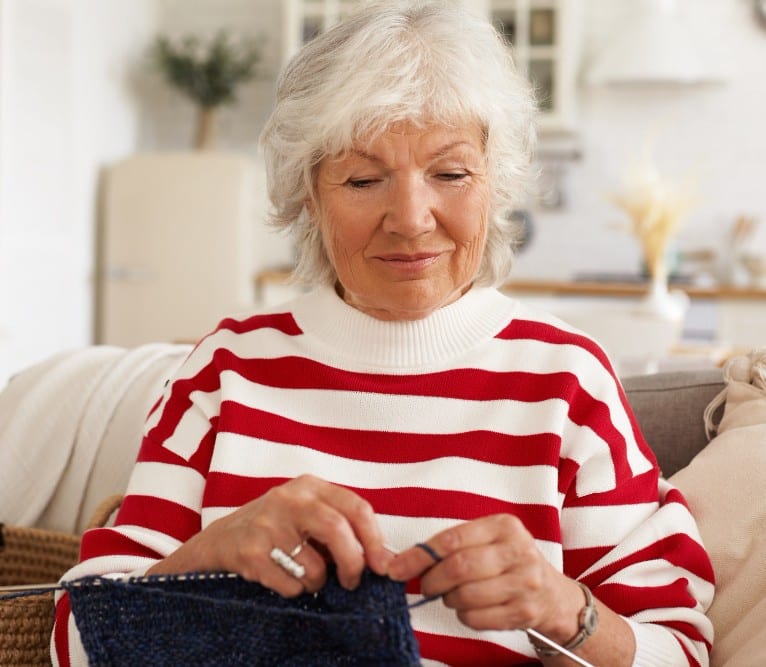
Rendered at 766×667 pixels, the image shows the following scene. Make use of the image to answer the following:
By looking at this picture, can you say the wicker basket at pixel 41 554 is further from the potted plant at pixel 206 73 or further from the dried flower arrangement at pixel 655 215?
the potted plant at pixel 206 73

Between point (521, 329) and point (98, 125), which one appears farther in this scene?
point (98, 125)

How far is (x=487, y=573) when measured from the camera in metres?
0.86

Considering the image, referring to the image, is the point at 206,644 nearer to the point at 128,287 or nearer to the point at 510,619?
the point at 510,619

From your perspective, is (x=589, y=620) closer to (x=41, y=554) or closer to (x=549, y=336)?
(x=549, y=336)

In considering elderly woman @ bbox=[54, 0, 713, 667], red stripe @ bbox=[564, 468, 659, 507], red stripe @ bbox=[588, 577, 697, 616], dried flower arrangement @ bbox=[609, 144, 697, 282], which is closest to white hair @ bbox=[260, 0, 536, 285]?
elderly woman @ bbox=[54, 0, 713, 667]

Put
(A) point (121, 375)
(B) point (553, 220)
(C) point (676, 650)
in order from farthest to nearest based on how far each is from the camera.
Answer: (B) point (553, 220) → (A) point (121, 375) → (C) point (676, 650)

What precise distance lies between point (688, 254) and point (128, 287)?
2533 mm

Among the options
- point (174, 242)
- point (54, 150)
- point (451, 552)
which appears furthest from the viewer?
point (174, 242)

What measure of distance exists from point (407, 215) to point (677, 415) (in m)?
0.55

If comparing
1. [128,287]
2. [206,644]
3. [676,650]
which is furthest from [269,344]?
[128,287]

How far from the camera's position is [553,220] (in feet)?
15.8

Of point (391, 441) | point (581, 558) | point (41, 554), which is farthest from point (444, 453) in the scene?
point (41, 554)

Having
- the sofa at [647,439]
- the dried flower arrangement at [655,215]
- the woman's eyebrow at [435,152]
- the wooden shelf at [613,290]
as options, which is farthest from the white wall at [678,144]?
the woman's eyebrow at [435,152]

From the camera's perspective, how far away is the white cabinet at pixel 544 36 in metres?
4.57
